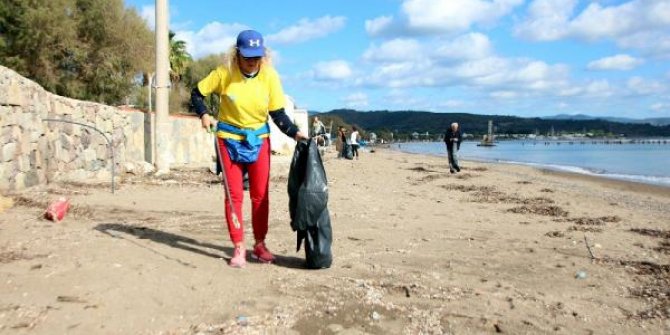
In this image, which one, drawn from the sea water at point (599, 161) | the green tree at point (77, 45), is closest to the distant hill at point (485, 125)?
the sea water at point (599, 161)

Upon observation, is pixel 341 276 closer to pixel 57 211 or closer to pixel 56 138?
pixel 57 211

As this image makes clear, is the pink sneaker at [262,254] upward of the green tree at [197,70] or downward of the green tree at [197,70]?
downward

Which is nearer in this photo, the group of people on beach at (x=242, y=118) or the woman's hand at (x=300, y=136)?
the group of people on beach at (x=242, y=118)

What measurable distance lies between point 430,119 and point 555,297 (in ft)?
562

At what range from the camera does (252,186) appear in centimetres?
454

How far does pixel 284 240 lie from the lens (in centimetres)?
569

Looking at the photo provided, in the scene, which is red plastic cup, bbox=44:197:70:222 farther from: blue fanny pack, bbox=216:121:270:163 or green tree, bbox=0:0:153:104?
green tree, bbox=0:0:153:104

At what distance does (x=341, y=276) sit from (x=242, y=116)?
1.40 metres

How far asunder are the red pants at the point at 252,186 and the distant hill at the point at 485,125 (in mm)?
149307

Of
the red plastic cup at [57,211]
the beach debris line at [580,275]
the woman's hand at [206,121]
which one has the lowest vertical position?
the beach debris line at [580,275]

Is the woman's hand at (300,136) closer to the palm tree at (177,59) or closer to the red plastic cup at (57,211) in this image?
the red plastic cup at (57,211)

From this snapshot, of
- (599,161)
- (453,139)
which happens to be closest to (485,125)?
(599,161)

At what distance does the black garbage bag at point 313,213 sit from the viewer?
4418 millimetres

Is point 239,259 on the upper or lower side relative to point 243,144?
lower
